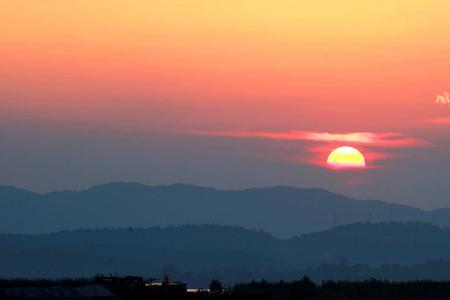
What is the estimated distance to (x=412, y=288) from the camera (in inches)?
6112

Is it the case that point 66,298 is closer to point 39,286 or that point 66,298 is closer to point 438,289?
point 39,286

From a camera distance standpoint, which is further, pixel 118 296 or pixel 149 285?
pixel 149 285

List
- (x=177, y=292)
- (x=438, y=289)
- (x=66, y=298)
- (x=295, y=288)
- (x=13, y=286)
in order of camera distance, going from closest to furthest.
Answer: (x=66, y=298), (x=13, y=286), (x=177, y=292), (x=295, y=288), (x=438, y=289)

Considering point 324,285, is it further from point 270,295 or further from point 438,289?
point 270,295

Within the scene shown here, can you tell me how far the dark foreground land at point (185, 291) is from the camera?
3829 inches

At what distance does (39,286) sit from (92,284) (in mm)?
4742

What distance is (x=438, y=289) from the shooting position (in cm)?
15438

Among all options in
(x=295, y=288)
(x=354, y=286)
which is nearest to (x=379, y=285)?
(x=354, y=286)

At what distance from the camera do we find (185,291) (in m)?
113

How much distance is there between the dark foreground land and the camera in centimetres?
9725

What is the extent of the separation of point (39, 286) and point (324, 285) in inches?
2641

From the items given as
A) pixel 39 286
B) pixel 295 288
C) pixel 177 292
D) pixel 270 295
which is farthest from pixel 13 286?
pixel 295 288

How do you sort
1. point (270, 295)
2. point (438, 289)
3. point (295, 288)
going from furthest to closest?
point (438, 289), point (295, 288), point (270, 295)

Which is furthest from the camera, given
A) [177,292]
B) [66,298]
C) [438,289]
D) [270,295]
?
[438,289]
